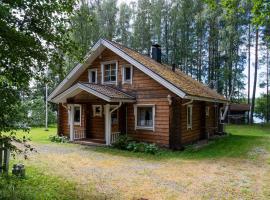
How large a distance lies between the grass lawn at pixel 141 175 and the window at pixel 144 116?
6.53 ft

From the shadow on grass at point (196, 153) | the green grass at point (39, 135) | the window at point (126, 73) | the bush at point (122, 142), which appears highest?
the window at point (126, 73)

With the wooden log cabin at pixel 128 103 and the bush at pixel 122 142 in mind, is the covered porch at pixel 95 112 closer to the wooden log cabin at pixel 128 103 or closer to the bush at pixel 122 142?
the wooden log cabin at pixel 128 103

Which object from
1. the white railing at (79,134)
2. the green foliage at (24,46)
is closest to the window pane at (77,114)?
the white railing at (79,134)

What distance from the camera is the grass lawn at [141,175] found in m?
6.76

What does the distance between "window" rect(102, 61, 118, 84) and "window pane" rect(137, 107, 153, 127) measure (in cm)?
257

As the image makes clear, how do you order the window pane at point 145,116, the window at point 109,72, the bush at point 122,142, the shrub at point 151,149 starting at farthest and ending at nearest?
the window at point 109,72 → the window pane at point 145,116 → the bush at point 122,142 → the shrub at point 151,149

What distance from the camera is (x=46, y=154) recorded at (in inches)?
479

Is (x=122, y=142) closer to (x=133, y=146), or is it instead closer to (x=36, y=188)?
(x=133, y=146)

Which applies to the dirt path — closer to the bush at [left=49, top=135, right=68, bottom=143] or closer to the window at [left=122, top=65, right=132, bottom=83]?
the bush at [left=49, top=135, right=68, bottom=143]

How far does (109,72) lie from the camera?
54.5 ft

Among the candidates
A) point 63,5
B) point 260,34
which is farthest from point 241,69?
point 63,5

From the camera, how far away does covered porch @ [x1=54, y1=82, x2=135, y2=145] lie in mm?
14375

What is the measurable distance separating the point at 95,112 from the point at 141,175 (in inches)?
341

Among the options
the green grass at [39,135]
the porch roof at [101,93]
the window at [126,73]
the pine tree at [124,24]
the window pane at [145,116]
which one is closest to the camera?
the porch roof at [101,93]
